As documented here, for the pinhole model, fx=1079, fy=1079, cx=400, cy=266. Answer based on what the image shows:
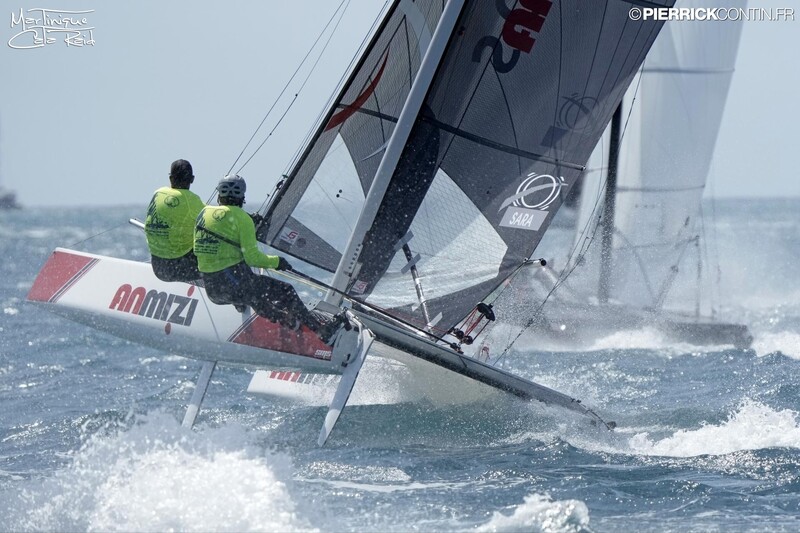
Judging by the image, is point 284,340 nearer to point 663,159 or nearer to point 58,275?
→ point 58,275

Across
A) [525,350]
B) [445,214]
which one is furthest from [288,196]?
[525,350]

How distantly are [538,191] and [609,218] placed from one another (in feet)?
19.0

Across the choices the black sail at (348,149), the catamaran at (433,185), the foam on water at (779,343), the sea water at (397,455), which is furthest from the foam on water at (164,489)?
the foam on water at (779,343)

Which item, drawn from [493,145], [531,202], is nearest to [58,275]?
[493,145]

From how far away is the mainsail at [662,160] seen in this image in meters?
12.0

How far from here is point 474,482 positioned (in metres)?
5.52

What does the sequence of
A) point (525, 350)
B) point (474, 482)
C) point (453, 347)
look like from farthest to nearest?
1. point (525, 350)
2. point (453, 347)
3. point (474, 482)

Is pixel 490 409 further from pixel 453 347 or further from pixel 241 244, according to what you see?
pixel 241 244

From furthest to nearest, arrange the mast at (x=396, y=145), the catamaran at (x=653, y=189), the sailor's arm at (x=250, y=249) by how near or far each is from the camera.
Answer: the catamaran at (x=653, y=189) < the mast at (x=396, y=145) < the sailor's arm at (x=250, y=249)

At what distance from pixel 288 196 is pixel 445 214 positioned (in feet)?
3.44

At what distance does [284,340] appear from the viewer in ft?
19.5

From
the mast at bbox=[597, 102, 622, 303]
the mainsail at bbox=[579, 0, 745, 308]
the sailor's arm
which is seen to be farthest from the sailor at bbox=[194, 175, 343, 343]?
the mainsail at bbox=[579, 0, 745, 308]

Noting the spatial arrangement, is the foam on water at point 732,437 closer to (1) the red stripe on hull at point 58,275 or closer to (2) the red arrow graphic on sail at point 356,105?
(2) the red arrow graphic on sail at point 356,105

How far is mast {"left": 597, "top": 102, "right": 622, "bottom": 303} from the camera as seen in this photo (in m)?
12.1
